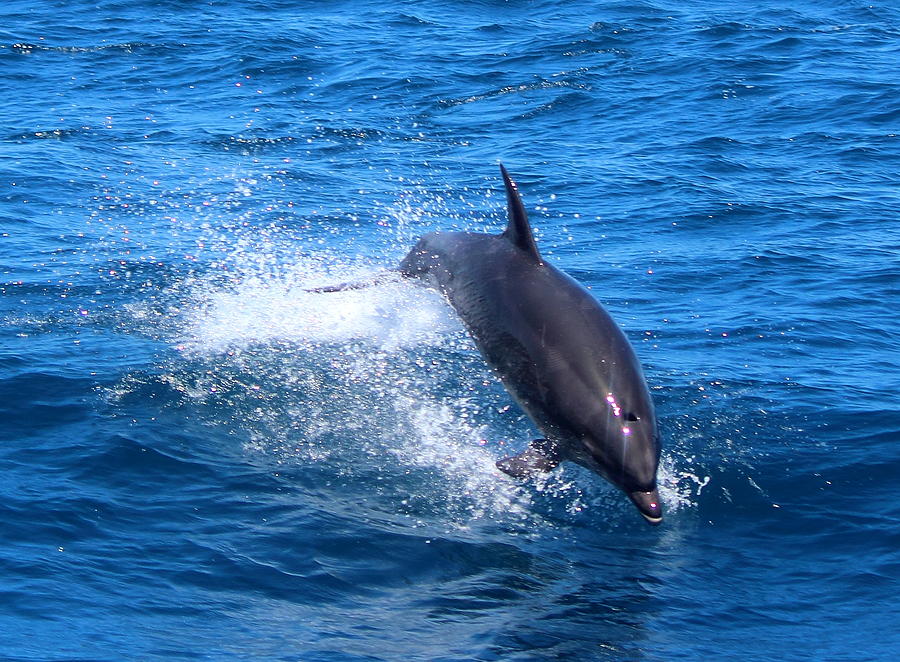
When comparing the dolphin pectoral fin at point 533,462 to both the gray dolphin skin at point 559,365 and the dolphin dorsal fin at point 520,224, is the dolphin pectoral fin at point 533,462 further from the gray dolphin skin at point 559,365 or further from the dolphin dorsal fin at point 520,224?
the dolphin dorsal fin at point 520,224

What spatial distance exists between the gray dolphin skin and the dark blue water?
90cm

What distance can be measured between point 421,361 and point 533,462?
415 centimetres

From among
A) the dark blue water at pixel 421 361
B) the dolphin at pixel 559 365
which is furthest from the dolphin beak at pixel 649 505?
the dark blue water at pixel 421 361

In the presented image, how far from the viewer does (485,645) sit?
25.5 feet

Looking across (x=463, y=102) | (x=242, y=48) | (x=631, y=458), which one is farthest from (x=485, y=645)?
(x=242, y=48)

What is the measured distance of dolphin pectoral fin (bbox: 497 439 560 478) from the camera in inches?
336

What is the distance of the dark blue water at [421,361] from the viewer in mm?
8273

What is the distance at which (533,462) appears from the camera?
28.2 feet

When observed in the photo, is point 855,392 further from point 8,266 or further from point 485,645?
point 8,266

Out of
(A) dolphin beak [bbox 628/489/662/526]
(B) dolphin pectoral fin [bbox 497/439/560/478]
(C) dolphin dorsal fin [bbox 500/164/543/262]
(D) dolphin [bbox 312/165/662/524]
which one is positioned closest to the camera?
(A) dolphin beak [bbox 628/489/662/526]

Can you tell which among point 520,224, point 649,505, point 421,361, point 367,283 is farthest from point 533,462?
point 367,283

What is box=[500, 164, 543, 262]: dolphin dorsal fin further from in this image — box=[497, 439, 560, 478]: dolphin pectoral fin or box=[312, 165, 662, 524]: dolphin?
box=[497, 439, 560, 478]: dolphin pectoral fin

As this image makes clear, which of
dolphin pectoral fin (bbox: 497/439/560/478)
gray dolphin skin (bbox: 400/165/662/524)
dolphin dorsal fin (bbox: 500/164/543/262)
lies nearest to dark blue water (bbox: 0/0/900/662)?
dolphin pectoral fin (bbox: 497/439/560/478)

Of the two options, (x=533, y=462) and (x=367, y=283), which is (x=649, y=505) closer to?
(x=533, y=462)
